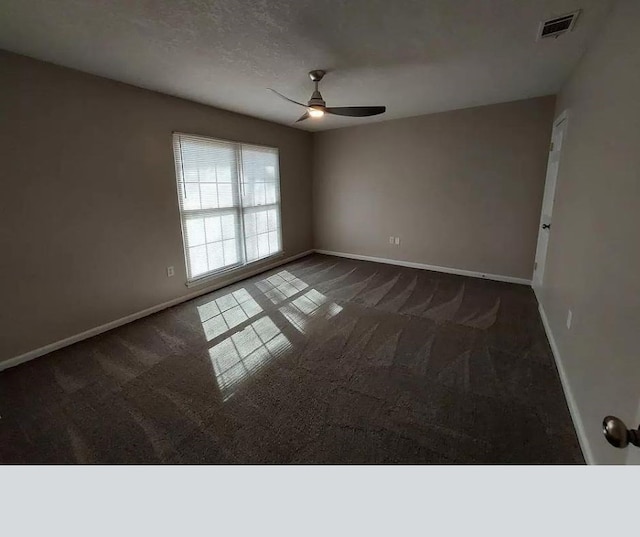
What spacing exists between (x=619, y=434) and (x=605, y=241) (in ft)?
4.72

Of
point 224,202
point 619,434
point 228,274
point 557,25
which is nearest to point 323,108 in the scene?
point 557,25

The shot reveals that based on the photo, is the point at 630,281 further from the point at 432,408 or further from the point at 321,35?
the point at 321,35

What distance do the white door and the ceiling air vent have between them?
1307mm

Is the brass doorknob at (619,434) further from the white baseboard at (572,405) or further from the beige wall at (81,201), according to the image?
the beige wall at (81,201)

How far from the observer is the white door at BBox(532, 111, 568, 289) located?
10.8 ft

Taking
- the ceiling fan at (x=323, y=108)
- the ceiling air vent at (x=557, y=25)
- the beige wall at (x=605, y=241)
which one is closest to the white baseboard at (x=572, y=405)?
the beige wall at (x=605, y=241)

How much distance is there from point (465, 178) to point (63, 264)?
4926 mm

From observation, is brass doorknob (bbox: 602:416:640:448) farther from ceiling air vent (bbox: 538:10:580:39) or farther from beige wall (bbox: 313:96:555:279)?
beige wall (bbox: 313:96:555:279)

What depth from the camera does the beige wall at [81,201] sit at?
2336 millimetres

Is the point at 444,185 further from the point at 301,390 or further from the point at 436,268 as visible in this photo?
the point at 301,390

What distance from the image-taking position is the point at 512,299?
3660mm

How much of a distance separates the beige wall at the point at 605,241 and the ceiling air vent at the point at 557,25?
8.0 inches

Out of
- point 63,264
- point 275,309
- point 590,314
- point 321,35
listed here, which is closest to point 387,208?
point 275,309

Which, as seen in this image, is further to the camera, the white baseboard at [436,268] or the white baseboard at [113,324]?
the white baseboard at [436,268]
